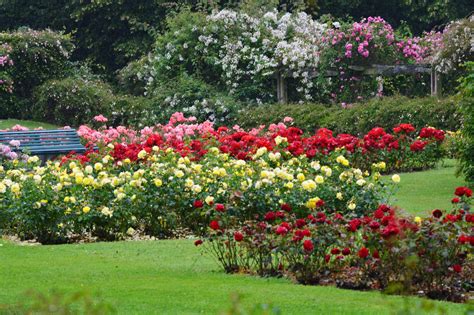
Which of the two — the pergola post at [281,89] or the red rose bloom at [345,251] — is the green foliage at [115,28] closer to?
the pergola post at [281,89]

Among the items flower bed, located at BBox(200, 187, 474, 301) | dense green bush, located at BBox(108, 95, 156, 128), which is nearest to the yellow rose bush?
flower bed, located at BBox(200, 187, 474, 301)

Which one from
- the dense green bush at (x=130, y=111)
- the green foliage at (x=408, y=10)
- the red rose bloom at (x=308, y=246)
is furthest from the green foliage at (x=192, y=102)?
the red rose bloom at (x=308, y=246)

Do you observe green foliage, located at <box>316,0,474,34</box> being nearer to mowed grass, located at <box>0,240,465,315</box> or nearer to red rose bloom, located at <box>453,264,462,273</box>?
mowed grass, located at <box>0,240,465,315</box>

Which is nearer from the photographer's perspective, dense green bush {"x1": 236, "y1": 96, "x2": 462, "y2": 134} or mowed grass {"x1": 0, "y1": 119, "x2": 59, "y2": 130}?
dense green bush {"x1": 236, "y1": 96, "x2": 462, "y2": 134}

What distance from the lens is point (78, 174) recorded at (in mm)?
10984

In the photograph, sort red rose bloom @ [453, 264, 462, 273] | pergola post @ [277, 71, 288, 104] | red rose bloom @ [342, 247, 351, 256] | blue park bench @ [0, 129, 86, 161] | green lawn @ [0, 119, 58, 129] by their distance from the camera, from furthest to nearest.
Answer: green lawn @ [0, 119, 58, 129] → pergola post @ [277, 71, 288, 104] → blue park bench @ [0, 129, 86, 161] → red rose bloom @ [342, 247, 351, 256] → red rose bloom @ [453, 264, 462, 273]

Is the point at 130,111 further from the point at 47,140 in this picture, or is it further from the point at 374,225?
the point at 374,225

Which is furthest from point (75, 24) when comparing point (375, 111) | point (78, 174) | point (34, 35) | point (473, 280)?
point (473, 280)

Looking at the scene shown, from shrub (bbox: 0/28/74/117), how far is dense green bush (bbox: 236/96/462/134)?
828cm

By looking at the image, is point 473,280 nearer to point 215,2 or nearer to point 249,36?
point 249,36

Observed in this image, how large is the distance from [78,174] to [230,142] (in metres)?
3.47

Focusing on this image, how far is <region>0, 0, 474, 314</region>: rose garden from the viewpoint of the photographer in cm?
734

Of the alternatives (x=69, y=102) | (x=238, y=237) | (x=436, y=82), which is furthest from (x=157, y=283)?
(x=69, y=102)

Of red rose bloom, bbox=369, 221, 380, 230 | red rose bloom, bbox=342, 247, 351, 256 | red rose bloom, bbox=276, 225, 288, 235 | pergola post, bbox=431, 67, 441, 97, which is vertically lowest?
pergola post, bbox=431, 67, 441, 97
